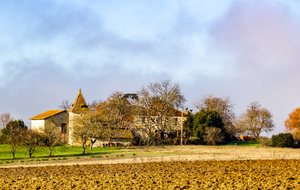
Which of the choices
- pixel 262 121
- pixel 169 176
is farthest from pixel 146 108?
pixel 169 176

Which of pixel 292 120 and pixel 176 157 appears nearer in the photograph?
pixel 176 157

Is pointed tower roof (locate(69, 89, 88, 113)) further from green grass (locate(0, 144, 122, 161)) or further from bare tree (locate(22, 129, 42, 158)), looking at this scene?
bare tree (locate(22, 129, 42, 158))

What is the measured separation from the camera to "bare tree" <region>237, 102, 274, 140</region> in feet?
307

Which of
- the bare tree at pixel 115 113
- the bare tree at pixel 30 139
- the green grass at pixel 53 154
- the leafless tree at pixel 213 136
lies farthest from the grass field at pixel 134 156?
the leafless tree at pixel 213 136

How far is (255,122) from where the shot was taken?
94375 mm

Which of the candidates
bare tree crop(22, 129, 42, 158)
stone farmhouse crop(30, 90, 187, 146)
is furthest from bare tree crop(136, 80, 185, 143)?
bare tree crop(22, 129, 42, 158)

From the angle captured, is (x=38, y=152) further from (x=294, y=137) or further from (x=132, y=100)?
(x=294, y=137)

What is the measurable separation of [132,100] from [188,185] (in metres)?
58.5

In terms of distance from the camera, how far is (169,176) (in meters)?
22.4

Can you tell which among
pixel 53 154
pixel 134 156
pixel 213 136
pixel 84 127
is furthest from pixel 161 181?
pixel 213 136

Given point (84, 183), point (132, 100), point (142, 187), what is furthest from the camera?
point (132, 100)

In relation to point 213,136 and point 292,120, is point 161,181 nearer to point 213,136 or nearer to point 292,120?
point 213,136

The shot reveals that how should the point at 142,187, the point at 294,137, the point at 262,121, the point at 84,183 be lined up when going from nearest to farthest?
1. the point at 142,187
2. the point at 84,183
3. the point at 294,137
4. the point at 262,121

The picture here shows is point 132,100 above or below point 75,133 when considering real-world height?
above
